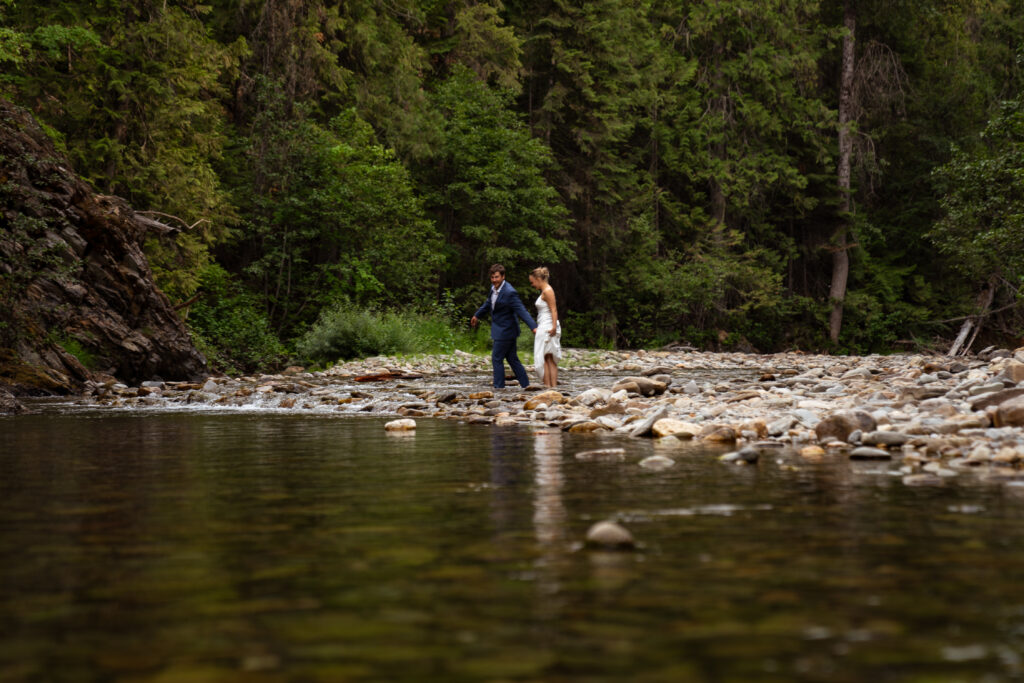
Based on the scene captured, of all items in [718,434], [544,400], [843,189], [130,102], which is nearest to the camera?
[718,434]

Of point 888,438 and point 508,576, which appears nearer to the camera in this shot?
Answer: point 508,576

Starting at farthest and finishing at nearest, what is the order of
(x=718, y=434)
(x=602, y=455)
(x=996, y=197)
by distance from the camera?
1. (x=996, y=197)
2. (x=718, y=434)
3. (x=602, y=455)

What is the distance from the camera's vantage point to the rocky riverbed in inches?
211

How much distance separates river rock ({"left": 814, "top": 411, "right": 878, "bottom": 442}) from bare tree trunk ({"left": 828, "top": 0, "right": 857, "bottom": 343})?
31.1 m

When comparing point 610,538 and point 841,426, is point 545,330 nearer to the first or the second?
point 841,426

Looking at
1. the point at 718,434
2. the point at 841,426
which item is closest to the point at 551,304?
the point at 718,434

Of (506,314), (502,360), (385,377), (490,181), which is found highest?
(490,181)

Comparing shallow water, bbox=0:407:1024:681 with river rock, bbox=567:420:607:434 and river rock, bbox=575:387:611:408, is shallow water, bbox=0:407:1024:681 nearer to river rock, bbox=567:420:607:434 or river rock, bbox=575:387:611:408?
river rock, bbox=567:420:607:434

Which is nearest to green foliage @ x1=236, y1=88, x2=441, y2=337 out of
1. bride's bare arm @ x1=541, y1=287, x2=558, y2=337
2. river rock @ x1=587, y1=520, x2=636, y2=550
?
bride's bare arm @ x1=541, y1=287, x2=558, y2=337

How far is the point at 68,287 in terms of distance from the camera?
48.1 feet

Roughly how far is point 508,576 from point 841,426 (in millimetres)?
3989

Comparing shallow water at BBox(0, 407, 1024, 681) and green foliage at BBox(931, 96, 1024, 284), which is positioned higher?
green foliage at BBox(931, 96, 1024, 284)

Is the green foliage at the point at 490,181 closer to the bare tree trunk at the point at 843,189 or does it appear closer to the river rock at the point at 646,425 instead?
the bare tree trunk at the point at 843,189

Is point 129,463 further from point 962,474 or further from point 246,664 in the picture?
point 962,474
